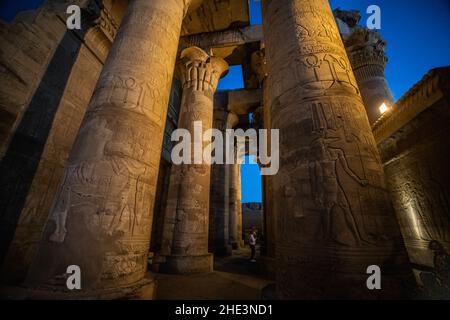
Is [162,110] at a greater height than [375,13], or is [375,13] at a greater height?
[375,13]

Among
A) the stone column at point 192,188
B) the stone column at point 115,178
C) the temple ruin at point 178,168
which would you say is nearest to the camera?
the temple ruin at point 178,168

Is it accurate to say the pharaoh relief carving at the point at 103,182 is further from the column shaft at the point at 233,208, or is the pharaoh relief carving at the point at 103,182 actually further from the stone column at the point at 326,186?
the column shaft at the point at 233,208

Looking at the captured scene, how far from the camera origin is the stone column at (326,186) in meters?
1.78

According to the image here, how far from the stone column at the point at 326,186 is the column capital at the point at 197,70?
481cm

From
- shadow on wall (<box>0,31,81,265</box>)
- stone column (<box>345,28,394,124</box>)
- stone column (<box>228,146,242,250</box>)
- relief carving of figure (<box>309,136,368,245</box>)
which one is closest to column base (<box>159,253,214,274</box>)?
shadow on wall (<box>0,31,81,265</box>)

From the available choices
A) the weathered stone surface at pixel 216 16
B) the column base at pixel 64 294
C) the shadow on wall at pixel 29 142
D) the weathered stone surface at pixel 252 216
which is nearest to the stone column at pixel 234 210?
the weathered stone surface at pixel 216 16

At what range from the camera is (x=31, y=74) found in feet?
14.1

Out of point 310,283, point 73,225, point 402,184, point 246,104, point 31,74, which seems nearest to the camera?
point 310,283

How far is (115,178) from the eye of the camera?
7.97 ft

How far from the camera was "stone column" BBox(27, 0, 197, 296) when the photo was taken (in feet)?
6.85

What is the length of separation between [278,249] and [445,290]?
82.3 inches

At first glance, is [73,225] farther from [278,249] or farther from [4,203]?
[4,203]

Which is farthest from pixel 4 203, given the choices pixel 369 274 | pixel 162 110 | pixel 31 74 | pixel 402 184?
pixel 402 184

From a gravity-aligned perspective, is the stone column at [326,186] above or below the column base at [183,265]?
above
